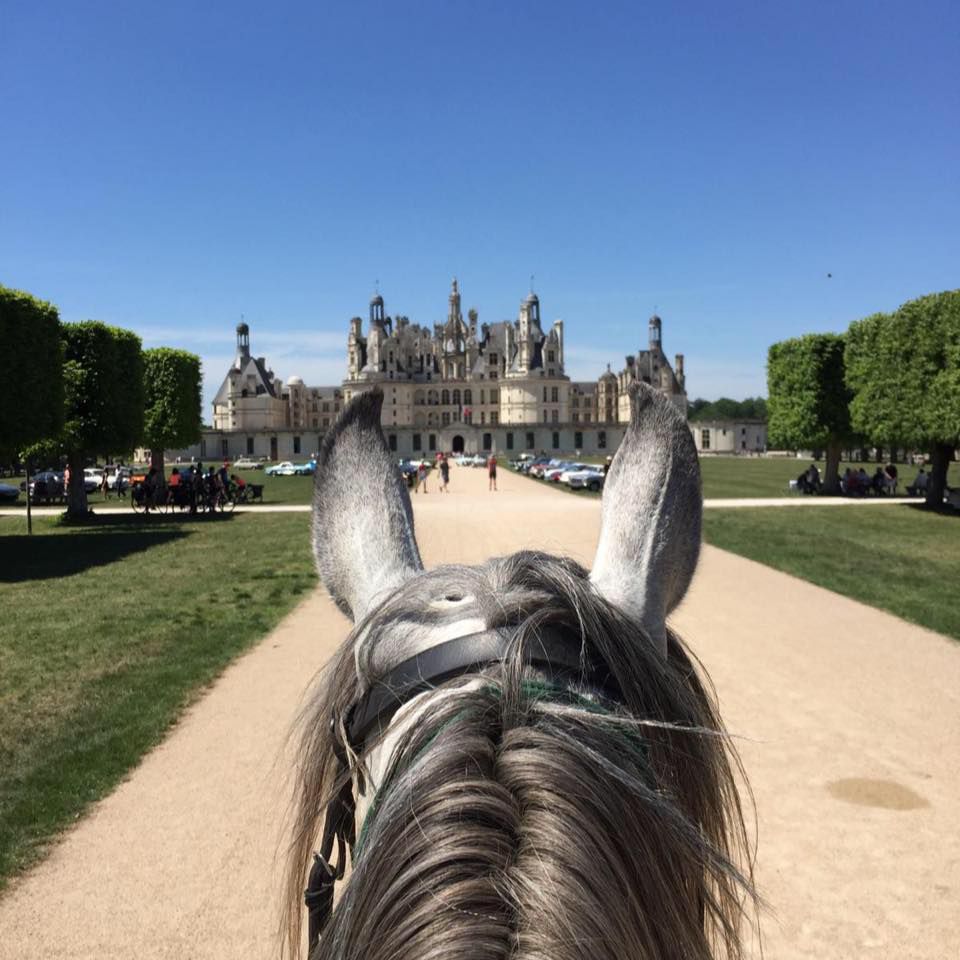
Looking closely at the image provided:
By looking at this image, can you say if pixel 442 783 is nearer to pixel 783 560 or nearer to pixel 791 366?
pixel 783 560

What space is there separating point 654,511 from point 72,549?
18.1 metres

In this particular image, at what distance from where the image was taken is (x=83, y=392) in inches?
953

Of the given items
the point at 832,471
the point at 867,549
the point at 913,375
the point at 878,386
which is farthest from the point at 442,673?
the point at 832,471

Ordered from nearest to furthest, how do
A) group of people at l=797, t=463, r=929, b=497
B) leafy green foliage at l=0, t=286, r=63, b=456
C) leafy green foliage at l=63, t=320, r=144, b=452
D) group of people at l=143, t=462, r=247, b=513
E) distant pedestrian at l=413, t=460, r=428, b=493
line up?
leafy green foliage at l=0, t=286, r=63, b=456 < leafy green foliage at l=63, t=320, r=144, b=452 < group of people at l=143, t=462, r=247, b=513 < group of people at l=797, t=463, r=929, b=497 < distant pedestrian at l=413, t=460, r=428, b=493

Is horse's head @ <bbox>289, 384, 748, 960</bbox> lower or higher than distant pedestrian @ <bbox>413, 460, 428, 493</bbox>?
higher

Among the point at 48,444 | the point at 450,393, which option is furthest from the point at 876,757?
the point at 450,393

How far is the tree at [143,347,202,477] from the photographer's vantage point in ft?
105

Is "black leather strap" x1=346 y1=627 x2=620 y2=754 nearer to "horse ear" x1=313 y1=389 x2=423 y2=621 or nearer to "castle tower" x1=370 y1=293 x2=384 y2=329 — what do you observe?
"horse ear" x1=313 y1=389 x2=423 y2=621

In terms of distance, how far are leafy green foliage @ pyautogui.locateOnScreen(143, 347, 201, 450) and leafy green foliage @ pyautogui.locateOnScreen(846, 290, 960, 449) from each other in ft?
80.9

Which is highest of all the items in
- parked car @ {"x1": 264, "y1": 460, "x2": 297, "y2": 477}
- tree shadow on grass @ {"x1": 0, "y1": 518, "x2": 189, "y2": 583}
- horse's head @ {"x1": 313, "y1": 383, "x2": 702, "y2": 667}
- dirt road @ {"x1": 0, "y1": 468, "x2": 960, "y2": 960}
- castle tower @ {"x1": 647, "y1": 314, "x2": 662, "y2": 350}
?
castle tower @ {"x1": 647, "y1": 314, "x2": 662, "y2": 350}

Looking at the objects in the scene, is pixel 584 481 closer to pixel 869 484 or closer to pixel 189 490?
pixel 869 484

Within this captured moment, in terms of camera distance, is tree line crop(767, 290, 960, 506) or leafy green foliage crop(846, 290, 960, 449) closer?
leafy green foliage crop(846, 290, 960, 449)

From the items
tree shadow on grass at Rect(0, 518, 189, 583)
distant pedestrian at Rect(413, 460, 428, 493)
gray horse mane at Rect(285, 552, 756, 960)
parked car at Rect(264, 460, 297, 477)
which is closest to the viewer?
gray horse mane at Rect(285, 552, 756, 960)

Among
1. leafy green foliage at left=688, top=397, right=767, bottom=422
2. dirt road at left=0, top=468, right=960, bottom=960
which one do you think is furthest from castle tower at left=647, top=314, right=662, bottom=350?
dirt road at left=0, top=468, right=960, bottom=960
